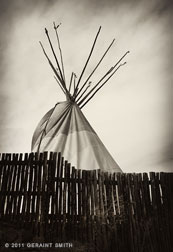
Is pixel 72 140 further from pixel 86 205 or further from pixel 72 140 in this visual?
pixel 86 205

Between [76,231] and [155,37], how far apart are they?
197 inches

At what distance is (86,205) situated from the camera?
3355mm

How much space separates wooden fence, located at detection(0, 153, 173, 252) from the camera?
10.2 ft

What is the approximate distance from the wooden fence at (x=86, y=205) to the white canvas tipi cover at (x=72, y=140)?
0.79 metres

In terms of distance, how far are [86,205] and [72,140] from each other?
1807 mm

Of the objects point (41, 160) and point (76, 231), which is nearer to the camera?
point (76, 231)

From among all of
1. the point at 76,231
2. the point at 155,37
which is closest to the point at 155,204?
the point at 76,231

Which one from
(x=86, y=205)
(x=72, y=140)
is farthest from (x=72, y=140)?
(x=86, y=205)

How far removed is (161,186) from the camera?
3.75m

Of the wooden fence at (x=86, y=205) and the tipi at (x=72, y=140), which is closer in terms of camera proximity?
→ the wooden fence at (x=86, y=205)

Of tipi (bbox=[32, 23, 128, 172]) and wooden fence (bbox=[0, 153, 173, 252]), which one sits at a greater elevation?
tipi (bbox=[32, 23, 128, 172])

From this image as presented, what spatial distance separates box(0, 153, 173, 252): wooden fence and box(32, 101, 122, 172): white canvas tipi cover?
31.2 inches

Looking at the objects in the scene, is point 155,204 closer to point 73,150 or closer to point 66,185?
point 66,185

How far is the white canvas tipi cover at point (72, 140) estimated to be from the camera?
177 inches
